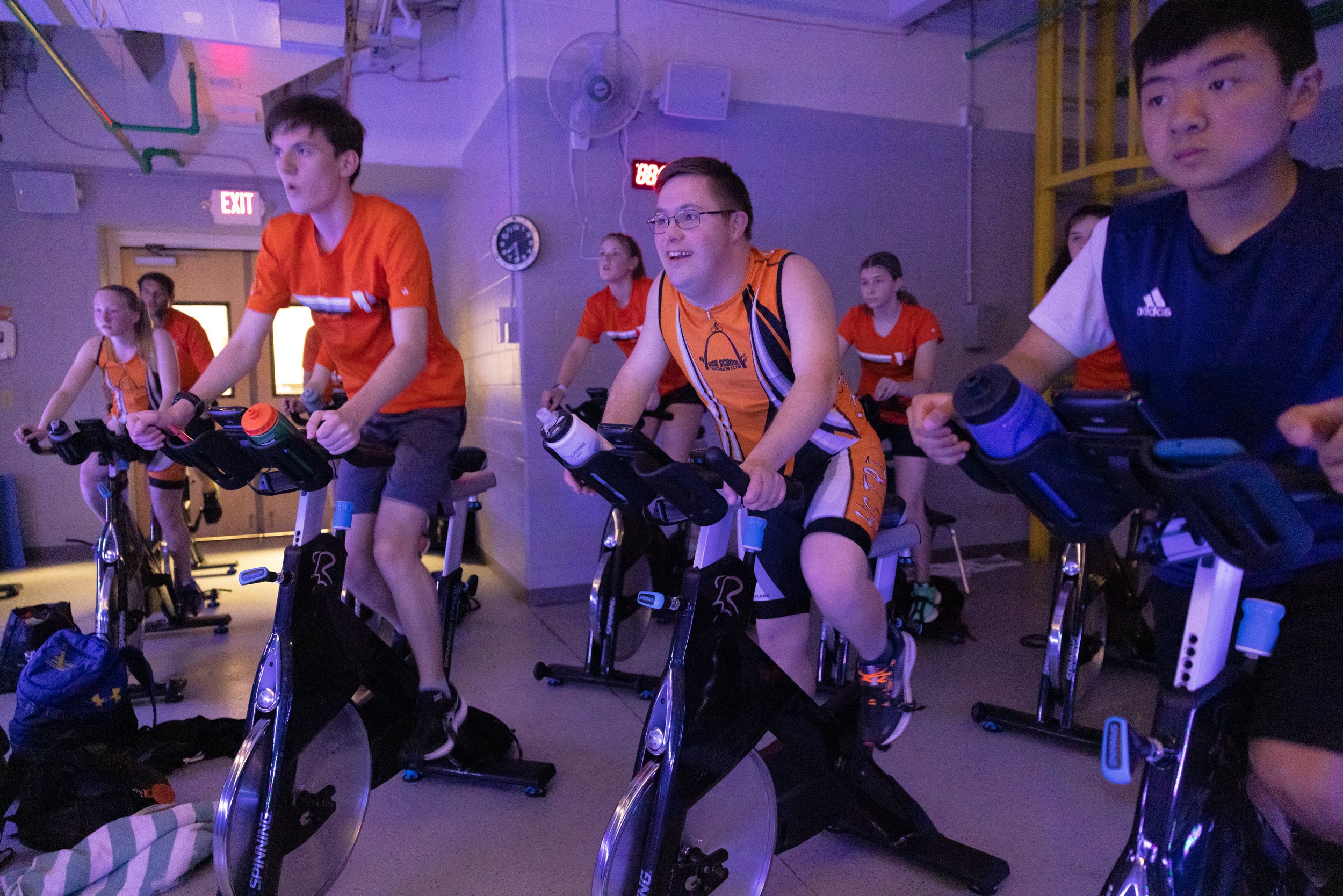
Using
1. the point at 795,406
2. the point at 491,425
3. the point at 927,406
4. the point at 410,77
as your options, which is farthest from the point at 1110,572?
→ the point at 410,77

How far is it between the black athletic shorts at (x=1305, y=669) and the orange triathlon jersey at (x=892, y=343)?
9.00 feet

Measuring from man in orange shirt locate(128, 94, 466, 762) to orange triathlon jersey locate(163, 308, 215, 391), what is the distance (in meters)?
2.36

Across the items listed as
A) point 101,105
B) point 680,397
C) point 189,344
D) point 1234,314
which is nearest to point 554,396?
point 680,397

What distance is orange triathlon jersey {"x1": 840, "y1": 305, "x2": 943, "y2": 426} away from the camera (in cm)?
392

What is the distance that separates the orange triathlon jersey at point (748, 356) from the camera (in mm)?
1816

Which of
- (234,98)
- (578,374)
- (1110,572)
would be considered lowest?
(1110,572)

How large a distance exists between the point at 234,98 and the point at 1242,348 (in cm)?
580

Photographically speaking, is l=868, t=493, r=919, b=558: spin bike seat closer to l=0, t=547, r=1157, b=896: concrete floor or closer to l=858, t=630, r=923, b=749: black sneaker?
l=858, t=630, r=923, b=749: black sneaker

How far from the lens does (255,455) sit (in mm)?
1627

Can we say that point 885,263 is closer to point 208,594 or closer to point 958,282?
point 958,282

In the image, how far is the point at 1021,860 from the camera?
2018 mm

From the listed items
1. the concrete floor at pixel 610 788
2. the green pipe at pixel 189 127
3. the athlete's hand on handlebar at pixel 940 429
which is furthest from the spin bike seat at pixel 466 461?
the green pipe at pixel 189 127

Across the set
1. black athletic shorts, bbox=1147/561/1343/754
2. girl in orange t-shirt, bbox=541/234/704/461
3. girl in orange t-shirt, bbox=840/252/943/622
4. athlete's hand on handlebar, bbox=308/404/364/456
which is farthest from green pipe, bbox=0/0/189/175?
black athletic shorts, bbox=1147/561/1343/754

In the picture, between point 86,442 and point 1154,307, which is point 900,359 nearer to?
point 1154,307
